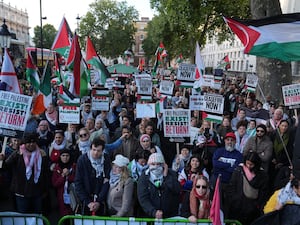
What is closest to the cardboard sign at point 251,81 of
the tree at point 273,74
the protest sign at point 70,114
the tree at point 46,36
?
the tree at point 273,74

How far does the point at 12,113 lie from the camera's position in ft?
15.4

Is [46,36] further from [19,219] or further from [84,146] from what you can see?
[19,219]

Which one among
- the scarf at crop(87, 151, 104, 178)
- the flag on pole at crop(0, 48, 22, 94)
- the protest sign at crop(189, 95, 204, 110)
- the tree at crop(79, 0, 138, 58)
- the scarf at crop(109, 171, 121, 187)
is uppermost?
the tree at crop(79, 0, 138, 58)

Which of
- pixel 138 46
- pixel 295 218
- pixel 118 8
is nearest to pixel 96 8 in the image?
pixel 118 8

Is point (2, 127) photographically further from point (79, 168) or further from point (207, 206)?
point (207, 206)

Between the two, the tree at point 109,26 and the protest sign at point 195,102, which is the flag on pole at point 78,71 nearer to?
the protest sign at point 195,102

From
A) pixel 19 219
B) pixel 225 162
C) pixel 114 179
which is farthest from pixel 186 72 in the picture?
pixel 19 219

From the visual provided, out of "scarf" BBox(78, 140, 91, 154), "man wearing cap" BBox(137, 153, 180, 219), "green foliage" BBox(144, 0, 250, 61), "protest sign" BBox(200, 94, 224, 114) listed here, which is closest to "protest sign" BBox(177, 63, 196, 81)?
"protest sign" BBox(200, 94, 224, 114)

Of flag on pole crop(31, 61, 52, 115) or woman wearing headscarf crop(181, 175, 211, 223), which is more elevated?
flag on pole crop(31, 61, 52, 115)

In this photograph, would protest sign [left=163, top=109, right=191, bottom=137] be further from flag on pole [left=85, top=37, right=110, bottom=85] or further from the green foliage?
the green foliage

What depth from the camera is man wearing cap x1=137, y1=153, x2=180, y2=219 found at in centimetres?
393

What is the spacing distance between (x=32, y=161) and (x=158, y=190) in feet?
5.79

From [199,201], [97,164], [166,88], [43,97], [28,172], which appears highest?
[166,88]

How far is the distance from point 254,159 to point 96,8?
60.4m
